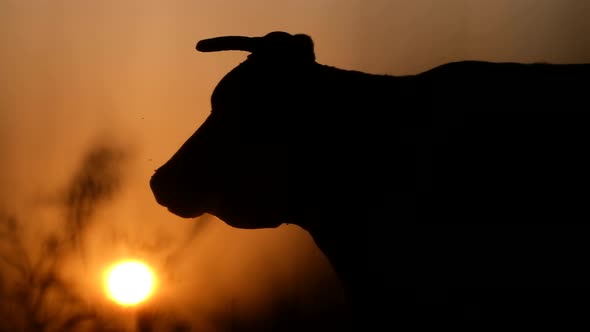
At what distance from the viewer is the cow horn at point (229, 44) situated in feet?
9.59

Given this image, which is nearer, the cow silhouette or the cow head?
the cow silhouette

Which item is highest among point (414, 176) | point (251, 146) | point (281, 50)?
point (281, 50)

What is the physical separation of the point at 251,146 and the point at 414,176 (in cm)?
64

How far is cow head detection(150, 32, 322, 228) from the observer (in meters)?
2.93

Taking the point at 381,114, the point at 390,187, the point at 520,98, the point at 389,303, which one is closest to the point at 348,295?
the point at 389,303

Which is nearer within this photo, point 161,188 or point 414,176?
point 414,176

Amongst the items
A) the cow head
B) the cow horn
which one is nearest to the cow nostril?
the cow head

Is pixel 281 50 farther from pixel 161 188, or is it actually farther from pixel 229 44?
pixel 161 188

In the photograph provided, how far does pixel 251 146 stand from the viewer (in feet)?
9.68

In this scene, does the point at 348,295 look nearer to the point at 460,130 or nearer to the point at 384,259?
the point at 384,259

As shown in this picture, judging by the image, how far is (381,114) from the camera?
279 centimetres

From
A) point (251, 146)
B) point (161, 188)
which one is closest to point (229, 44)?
point (251, 146)

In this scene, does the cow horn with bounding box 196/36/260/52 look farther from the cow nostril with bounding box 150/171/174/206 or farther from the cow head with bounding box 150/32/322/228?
the cow nostril with bounding box 150/171/174/206

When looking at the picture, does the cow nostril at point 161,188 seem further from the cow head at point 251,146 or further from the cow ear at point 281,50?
the cow ear at point 281,50
